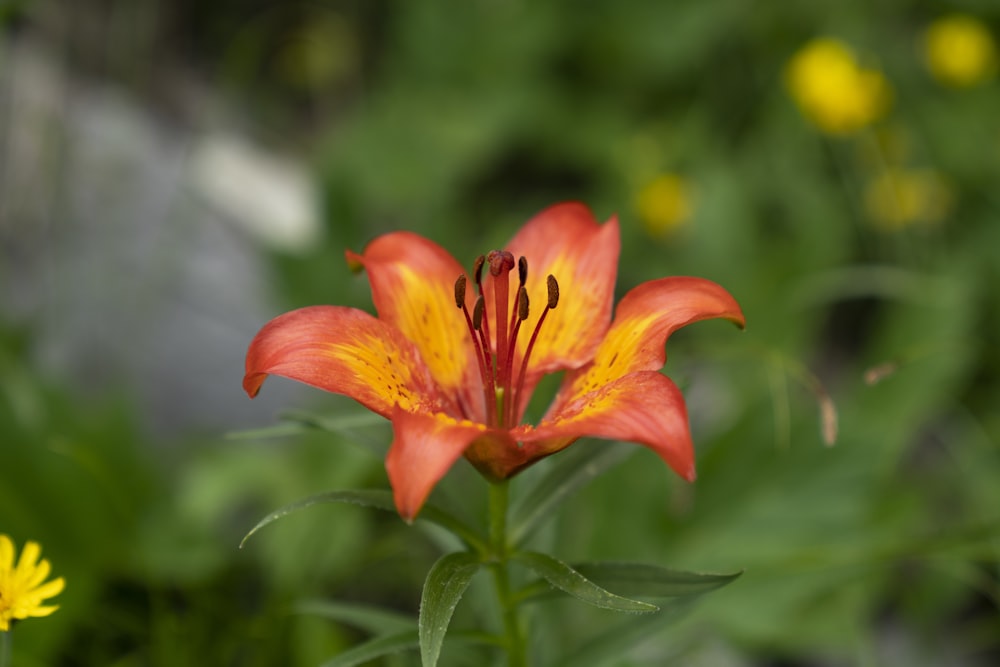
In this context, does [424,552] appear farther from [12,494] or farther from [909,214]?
[909,214]

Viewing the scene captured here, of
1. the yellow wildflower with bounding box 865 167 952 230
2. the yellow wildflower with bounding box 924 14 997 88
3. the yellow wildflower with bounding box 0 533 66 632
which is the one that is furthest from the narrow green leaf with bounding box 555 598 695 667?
the yellow wildflower with bounding box 924 14 997 88

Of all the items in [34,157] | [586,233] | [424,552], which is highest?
[34,157]

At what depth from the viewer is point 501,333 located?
3.10 feet

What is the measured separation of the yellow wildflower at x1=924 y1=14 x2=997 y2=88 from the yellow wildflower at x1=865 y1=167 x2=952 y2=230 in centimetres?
25

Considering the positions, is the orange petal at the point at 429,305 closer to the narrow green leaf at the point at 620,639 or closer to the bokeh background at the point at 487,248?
the bokeh background at the point at 487,248

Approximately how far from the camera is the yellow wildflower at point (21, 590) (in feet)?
2.60

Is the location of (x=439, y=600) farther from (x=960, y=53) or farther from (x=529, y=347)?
(x=960, y=53)

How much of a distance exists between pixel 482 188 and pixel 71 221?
3.71 ft

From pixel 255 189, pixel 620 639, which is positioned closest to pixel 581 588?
pixel 620 639

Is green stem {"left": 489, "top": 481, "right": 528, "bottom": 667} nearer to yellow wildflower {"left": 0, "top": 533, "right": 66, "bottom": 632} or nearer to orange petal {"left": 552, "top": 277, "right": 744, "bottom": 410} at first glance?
orange petal {"left": 552, "top": 277, "right": 744, "bottom": 410}

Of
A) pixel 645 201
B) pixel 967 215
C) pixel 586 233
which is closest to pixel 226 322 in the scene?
pixel 645 201

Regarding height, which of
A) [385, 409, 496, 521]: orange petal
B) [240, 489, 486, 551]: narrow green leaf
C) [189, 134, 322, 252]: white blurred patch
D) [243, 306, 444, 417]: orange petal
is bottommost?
[240, 489, 486, 551]: narrow green leaf

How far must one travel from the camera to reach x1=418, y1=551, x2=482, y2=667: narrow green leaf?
2.41 ft

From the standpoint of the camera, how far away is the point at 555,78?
2725 millimetres
